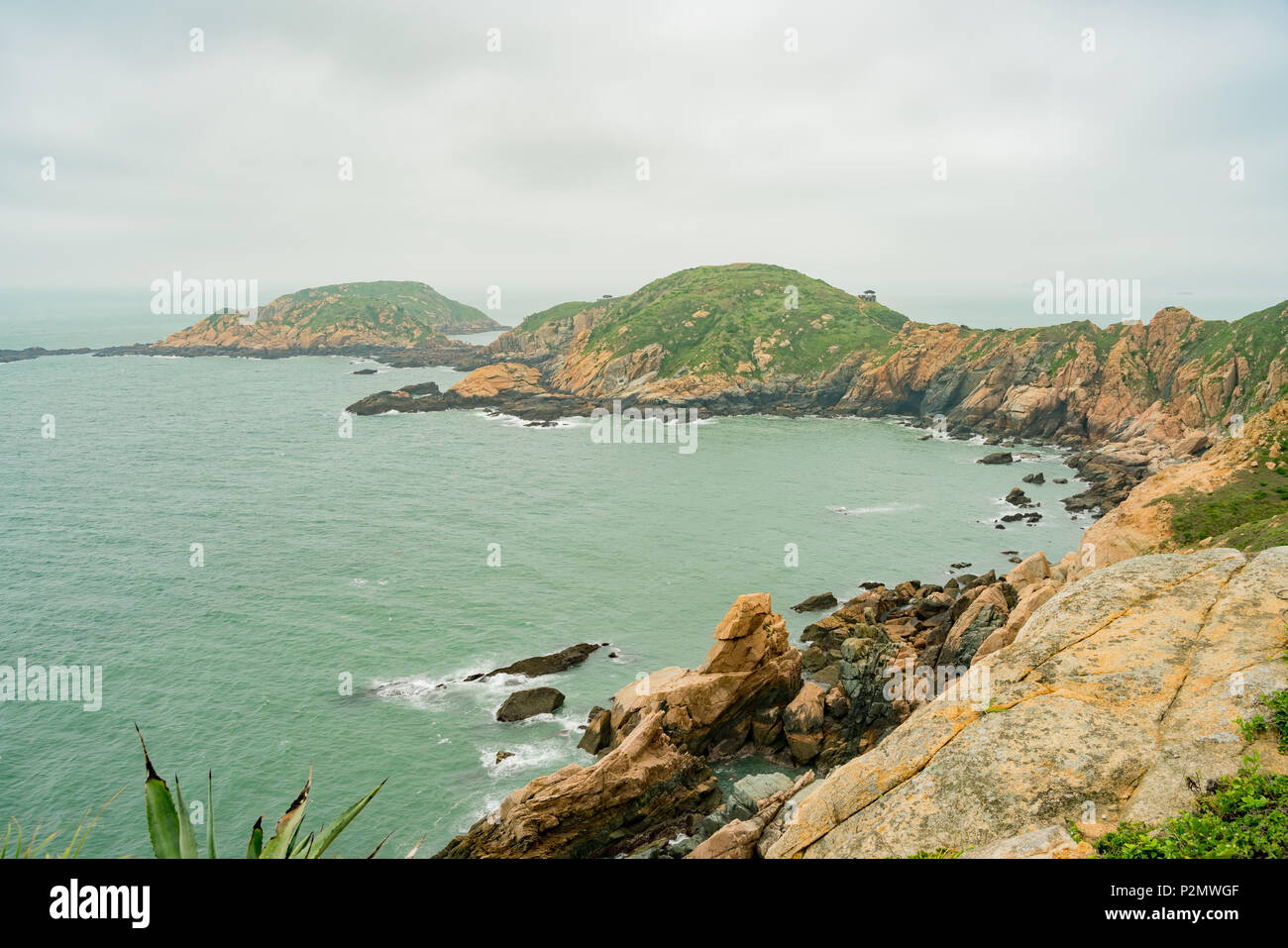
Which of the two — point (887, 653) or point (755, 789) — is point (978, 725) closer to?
point (755, 789)

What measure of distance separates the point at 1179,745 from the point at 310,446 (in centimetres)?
10297

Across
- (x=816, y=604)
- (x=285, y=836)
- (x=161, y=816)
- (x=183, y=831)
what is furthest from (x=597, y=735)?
(x=161, y=816)

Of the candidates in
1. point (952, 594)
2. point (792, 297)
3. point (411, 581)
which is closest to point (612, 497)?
point (411, 581)

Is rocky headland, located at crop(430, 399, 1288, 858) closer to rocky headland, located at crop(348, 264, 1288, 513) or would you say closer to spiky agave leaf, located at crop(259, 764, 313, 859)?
spiky agave leaf, located at crop(259, 764, 313, 859)

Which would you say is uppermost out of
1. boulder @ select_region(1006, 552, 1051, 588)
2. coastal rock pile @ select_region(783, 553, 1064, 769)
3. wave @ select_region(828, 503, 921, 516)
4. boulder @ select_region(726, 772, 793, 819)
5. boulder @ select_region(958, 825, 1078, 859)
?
boulder @ select_region(958, 825, 1078, 859)

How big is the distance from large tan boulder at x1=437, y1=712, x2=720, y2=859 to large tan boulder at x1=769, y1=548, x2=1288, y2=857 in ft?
38.4

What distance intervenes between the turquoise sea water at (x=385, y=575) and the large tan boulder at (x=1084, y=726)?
1963 cm

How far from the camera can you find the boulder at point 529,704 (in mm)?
35584

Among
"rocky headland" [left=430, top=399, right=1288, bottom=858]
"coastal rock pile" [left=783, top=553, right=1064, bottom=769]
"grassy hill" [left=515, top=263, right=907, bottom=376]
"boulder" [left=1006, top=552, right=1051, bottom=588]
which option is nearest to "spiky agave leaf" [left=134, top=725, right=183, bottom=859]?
"rocky headland" [left=430, top=399, right=1288, bottom=858]

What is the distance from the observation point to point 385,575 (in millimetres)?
53500

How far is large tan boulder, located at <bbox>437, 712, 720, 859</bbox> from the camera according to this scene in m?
25.0

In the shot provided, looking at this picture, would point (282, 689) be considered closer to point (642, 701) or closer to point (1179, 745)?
point (642, 701)

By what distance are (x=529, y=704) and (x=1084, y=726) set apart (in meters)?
27.3

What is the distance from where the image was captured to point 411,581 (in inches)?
2060
